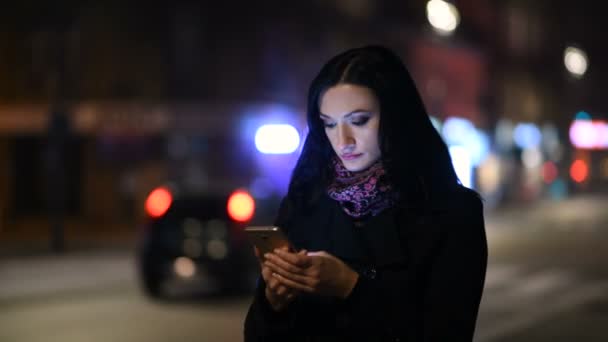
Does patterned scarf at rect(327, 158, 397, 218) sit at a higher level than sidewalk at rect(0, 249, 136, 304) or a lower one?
higher

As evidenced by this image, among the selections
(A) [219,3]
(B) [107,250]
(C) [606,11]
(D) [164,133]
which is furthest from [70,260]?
(C) [606,11]

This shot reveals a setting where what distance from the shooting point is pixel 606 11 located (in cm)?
5338

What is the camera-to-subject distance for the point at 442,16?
47.8 m

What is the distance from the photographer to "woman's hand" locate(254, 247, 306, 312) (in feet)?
7.76

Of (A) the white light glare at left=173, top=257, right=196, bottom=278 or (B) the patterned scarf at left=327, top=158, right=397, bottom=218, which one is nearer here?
(B) the patterned scarf at left=327, top=158, right=397, bottom=218

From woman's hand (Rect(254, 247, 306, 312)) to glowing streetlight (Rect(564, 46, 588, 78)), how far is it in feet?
213

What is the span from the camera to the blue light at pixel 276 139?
31.1 m

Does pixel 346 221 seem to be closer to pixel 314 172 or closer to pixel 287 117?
pixel 314 172

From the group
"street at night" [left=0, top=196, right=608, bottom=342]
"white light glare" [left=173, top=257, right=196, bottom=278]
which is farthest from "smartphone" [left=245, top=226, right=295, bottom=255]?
"white light glare" [left=173, top=257, right=196, bottom=278]

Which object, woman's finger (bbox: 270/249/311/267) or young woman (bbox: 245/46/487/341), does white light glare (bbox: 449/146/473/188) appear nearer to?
young woman (bbox: 245/46/487/341)

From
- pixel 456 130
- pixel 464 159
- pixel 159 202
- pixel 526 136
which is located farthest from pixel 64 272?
pixel 526 136

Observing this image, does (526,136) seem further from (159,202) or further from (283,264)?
(283,264)

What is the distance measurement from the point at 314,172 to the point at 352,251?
275 mm

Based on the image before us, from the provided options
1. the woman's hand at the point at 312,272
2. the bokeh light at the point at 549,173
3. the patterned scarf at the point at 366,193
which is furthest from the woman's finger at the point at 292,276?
the bokeh light at the point at 549,173
